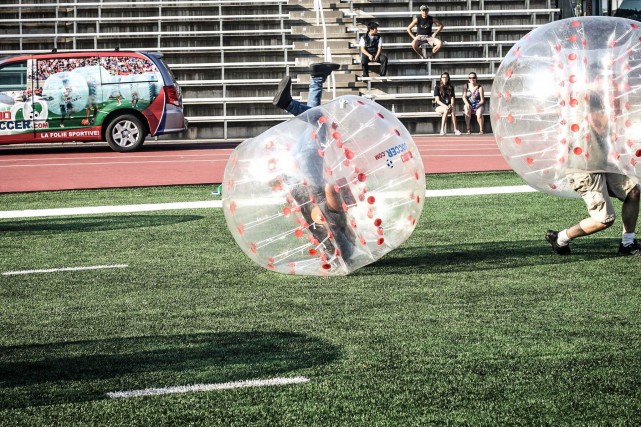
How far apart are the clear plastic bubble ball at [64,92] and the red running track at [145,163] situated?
952 millimetres

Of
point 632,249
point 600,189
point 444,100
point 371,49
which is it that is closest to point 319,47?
point 371,49

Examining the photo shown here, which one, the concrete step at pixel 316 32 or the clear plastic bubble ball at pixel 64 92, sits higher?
the concrete step at pixel 316 32

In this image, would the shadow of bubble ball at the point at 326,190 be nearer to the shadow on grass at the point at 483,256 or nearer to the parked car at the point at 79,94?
the shadow on grass at the point at 483,256

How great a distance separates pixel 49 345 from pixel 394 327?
1796 millimetres

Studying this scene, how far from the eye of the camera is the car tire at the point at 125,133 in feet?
66.3

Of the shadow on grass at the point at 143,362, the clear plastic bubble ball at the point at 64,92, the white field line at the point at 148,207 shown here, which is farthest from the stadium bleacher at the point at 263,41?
the shadow on grass at the point at 143,362

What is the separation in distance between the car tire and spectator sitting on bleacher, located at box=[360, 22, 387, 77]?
6777 millimetres

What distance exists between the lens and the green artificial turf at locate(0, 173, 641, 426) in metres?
4.28

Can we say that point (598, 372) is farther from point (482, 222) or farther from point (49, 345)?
point (482, 222)

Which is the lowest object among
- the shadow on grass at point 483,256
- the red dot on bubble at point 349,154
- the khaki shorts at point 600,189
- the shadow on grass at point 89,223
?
the shadow on grass at point 483,256

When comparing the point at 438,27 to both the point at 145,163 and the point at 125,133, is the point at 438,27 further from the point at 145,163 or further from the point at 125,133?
the point at 145,163

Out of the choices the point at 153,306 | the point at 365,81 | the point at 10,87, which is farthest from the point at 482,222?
the point at 365,81

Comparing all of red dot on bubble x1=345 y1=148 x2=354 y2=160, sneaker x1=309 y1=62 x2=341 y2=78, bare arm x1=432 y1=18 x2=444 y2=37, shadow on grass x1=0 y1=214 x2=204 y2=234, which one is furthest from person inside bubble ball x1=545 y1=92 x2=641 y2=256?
bare arm x1=432 y1=18 x2=444 y2=37

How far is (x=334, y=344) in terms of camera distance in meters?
5.31
